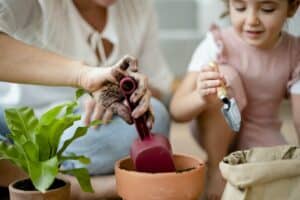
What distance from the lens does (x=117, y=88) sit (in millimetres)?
1143

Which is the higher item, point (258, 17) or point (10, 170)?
point (258, 17)

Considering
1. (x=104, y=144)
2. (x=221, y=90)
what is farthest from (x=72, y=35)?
(x=221, y=90)

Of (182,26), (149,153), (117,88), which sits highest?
(117,88)

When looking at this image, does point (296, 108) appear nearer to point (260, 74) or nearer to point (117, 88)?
point (260, 74)

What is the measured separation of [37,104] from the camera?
143 cm

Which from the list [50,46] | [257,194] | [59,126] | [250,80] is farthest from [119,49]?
[257,194]

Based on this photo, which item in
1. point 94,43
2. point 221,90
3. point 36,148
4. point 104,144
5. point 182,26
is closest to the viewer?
point 36,148

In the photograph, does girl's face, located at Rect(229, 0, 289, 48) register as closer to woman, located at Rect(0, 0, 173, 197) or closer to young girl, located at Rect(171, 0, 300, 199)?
young girl, located at Rect(171, 0, 300, 199)

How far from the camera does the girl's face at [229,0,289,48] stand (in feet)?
4.31

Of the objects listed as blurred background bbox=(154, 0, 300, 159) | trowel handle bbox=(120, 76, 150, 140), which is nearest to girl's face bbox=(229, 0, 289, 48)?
trowel handle bbox=(120, 76, 150, 140)

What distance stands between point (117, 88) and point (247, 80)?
0.39 metres

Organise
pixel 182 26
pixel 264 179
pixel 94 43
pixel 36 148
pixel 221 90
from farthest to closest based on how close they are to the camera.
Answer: pixel 182 26 → pixel 94 43 → pixel 221 90 → pixel 36 148 → pixel 264 179

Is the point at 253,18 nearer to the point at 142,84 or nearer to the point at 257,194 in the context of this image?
the point at 142,84

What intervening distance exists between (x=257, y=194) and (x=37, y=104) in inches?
25.0
